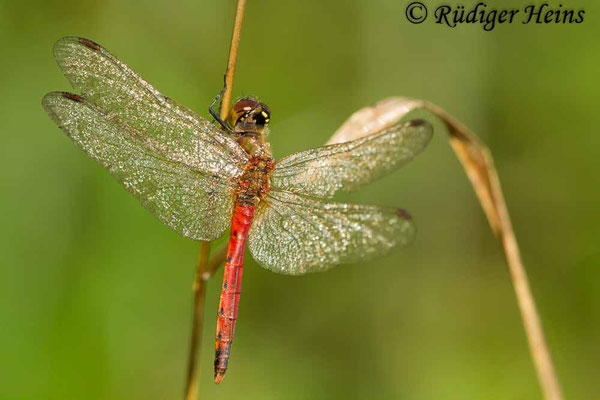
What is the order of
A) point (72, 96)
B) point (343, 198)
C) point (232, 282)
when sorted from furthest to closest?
point (343, 198), point (232, 282), point (72, 96)

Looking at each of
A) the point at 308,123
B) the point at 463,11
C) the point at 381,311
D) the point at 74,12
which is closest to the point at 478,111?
the point at 463,11

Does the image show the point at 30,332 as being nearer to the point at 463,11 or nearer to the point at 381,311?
the point at 381,311

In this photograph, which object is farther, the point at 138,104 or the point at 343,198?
the point at 343,198

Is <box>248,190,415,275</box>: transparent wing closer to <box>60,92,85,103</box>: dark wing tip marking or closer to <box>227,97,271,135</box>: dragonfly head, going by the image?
<box>227,97,271,135</box>: dragonfly head

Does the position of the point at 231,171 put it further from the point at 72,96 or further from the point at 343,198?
the point at 343,198

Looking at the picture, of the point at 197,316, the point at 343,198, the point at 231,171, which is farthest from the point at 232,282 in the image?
the point at 343,198

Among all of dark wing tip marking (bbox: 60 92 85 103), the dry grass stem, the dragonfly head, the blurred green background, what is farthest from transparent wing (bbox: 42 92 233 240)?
the blurred green background
